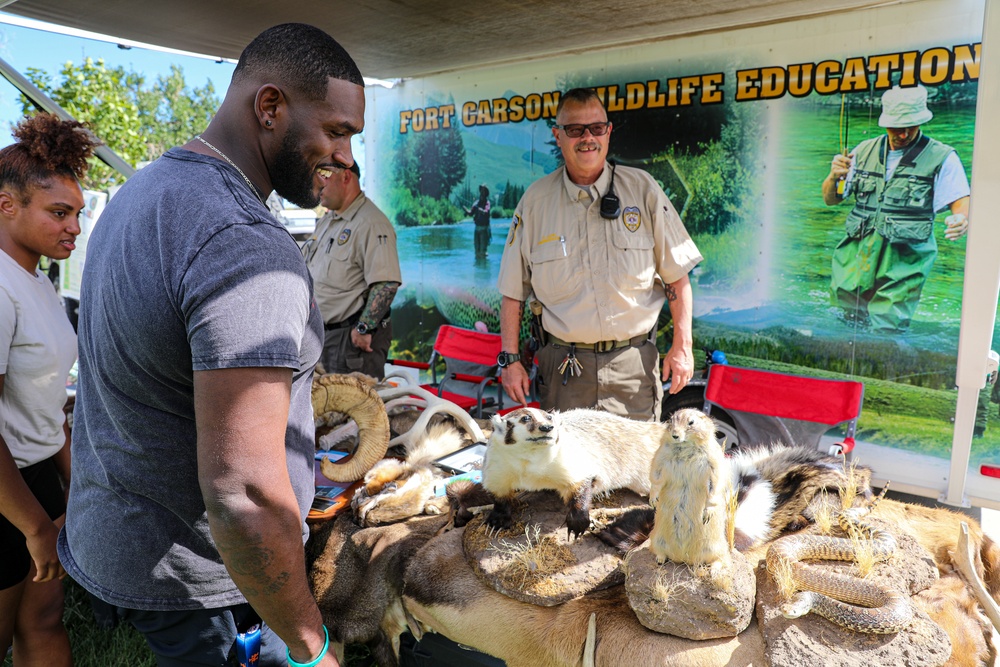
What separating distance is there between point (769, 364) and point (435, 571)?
3.73 metres

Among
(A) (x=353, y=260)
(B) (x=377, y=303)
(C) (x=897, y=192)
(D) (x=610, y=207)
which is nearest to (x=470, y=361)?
(B) (x=377, y=303)

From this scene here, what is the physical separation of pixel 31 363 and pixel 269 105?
1.54m

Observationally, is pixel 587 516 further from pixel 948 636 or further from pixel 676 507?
pixel 948 636

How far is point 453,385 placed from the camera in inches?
248

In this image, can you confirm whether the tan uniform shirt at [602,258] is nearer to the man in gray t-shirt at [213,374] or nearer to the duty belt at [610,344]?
the duty belt at [610,344]

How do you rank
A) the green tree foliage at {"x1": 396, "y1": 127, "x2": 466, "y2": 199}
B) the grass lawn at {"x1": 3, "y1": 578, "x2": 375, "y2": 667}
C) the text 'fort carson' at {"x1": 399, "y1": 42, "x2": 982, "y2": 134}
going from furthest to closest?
the green tree foliage at {"x1": 396, "y1": 127, "x2": 466, "y2": 199} < the text 'fort carson' at {"x1": 399, "y1": 42, "x2": 982, "y2": 134} < the grass lawn at {"x1": 3, "y1": 578, "x2": 375, "y2": 667}

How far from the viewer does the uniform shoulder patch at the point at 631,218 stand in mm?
3938

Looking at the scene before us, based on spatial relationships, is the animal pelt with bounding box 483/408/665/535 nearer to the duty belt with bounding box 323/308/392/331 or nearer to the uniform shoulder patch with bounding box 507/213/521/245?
the uniform shoulder patch with bounding box 507/213/521/245

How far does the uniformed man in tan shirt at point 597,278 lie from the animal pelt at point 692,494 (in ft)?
7.02

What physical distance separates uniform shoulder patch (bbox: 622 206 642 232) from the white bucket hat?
6.31 feet

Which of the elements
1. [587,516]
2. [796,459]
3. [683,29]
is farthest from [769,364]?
[587,516]

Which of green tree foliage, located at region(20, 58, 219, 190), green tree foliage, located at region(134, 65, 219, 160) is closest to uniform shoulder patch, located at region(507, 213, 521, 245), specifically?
green tree foliage, located at region(20, 58, 219, 190)

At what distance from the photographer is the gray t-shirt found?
117 cm

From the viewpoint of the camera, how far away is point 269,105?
1.37m
